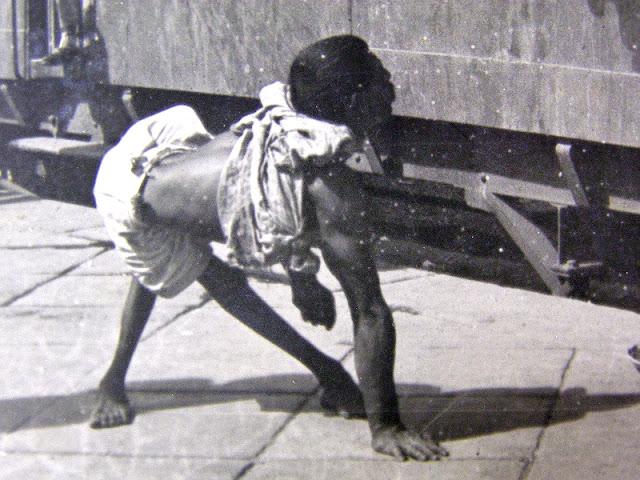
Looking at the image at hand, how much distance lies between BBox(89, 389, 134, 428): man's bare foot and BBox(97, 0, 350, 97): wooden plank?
1.81 metres

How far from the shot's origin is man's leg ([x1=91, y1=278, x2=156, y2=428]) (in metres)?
4.28

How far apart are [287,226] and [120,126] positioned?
3.85 metres

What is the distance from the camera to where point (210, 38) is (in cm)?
598

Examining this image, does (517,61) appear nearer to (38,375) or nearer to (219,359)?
(219,359)

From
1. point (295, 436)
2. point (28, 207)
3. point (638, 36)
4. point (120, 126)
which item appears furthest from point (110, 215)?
point (28, 207)

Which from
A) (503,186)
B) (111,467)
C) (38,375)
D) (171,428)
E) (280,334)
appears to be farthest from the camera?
(503,186)

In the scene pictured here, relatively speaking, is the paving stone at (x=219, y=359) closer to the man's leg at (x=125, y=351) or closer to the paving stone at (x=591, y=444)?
the man's leg at (x=125, y=351)

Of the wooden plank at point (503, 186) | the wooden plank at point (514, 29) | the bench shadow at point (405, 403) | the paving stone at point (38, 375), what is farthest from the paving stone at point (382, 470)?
the wooden plank at point (514, 29)

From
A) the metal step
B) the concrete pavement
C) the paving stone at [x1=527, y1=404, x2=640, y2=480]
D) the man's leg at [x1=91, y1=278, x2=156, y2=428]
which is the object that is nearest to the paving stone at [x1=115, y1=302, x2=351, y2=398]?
the concrete pavement

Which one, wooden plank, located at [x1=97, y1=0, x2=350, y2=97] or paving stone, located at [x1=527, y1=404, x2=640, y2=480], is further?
wooden plank, located at [x1=97, y1=0, x2=350, y2=97]

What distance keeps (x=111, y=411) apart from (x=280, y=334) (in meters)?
0.61

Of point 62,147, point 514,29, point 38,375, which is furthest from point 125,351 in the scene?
point 62,147

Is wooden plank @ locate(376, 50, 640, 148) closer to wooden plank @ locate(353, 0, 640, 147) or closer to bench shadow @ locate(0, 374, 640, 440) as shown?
wooden plank @ locate(353, 0, 640, 147)

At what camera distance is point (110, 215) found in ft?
14.0
